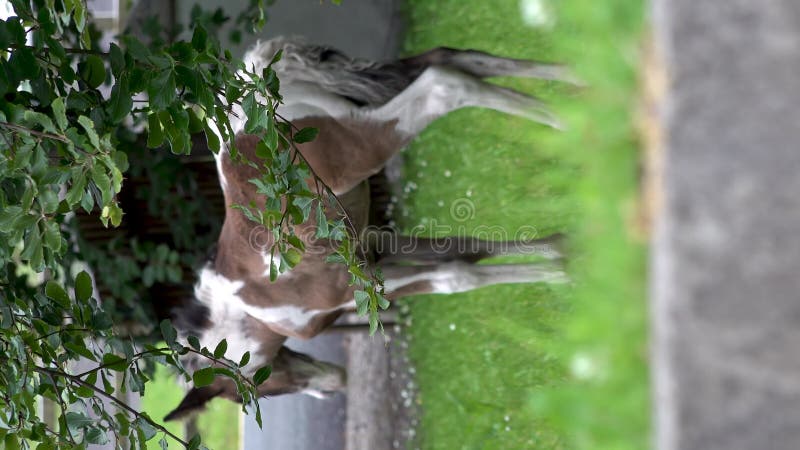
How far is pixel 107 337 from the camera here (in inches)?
58.2

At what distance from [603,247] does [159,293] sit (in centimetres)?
277

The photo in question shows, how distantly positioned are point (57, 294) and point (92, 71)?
41cm

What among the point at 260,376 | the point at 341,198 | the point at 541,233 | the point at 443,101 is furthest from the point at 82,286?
the point at 541,233

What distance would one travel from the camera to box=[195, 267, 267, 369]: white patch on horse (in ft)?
7.55

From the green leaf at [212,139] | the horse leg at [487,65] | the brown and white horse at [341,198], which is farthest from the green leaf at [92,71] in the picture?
the horse leg at [487,65]

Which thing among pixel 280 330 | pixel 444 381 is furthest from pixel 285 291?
pixel 444 381

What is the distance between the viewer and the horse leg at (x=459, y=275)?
229cm

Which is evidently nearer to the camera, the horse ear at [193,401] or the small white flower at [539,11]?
the small white flower at [539,11]

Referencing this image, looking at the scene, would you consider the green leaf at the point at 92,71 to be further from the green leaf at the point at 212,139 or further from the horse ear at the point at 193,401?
the horse ear at the point at 193,401

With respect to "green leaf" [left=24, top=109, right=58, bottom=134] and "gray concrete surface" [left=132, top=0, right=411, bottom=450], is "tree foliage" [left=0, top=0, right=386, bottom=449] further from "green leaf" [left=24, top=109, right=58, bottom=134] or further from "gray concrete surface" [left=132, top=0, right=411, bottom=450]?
"gray concrete surface" [left=132, top=0, right=411, bottom=450]

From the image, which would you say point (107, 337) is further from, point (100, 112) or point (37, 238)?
point (100, 112)

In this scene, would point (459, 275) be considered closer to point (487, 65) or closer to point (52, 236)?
point (487, 65)

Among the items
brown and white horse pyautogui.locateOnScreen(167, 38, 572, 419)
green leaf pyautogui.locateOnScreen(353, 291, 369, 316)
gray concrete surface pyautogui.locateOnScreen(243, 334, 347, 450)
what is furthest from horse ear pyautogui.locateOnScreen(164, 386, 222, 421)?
gray concrete surface pyautogui.locateOnScreen(243, 334, 347, 450)

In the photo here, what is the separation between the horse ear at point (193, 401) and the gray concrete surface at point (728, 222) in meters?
1.97
